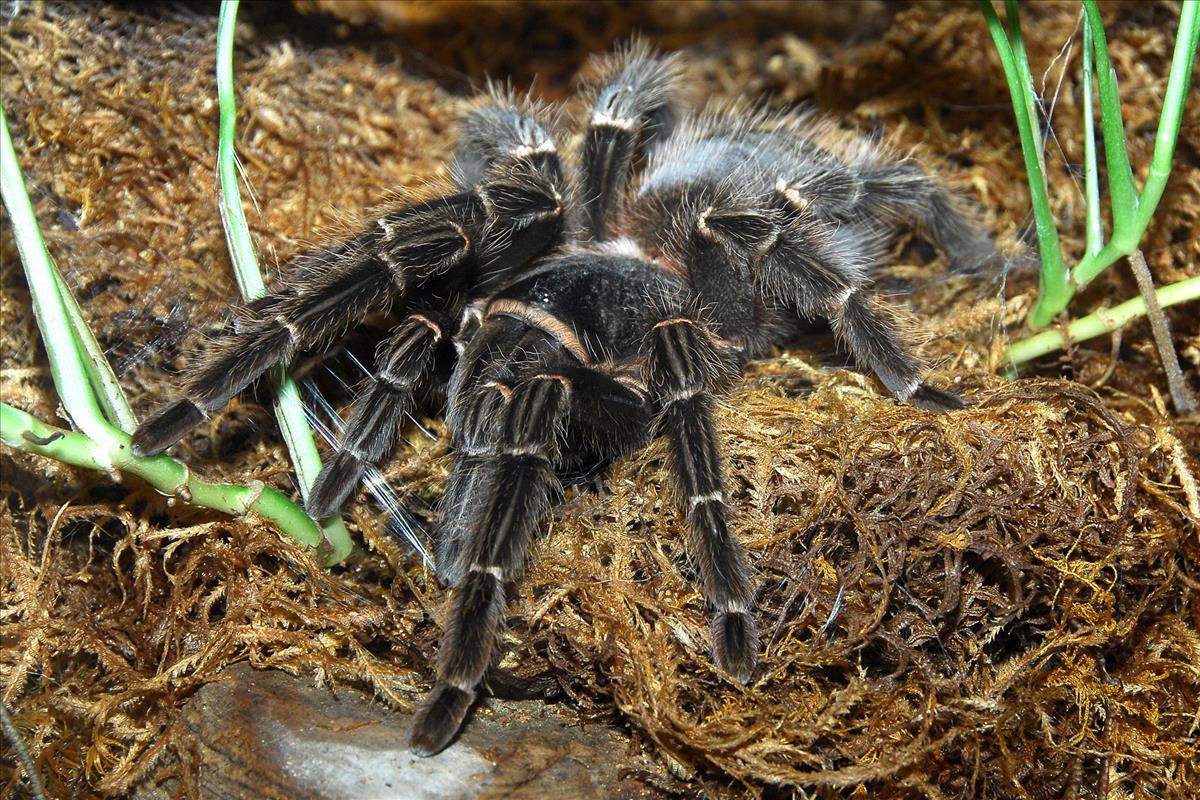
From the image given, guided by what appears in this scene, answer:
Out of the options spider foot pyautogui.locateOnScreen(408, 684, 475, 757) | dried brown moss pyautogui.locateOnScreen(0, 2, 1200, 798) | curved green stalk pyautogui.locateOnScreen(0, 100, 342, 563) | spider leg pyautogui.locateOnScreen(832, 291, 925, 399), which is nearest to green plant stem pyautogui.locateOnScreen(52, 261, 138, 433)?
curved green stalk pyautogui.locateOnScreen(0, 100, 342, 563)

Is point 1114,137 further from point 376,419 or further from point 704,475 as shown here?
point 376,419

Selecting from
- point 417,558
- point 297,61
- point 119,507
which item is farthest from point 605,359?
point 297,61

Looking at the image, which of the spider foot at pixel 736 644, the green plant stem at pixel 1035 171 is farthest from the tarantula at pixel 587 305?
the green plant stem at pixel 1035 171

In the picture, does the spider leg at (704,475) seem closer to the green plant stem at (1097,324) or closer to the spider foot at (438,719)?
the spider foot at (438,719)

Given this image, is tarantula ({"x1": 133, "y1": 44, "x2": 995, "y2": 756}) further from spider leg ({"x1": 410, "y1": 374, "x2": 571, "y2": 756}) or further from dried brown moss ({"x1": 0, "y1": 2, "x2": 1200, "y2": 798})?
dried brown moss ({"x1": 0, "y1": 2, "x2": 1200, "y2": 798})

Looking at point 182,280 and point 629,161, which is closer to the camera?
point 182,280

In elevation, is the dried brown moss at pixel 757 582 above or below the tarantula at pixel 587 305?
below

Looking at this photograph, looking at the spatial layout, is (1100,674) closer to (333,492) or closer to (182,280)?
(333,492)
